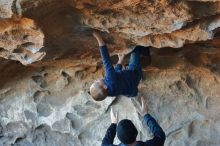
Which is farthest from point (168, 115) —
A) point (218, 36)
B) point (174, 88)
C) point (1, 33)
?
point (1, 33)

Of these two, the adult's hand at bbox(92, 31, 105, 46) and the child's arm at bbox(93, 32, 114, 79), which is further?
the adult's hand at bbox(92, 31, 105, 46)

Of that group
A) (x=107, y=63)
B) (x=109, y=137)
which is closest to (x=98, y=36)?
(x=107, y=63)

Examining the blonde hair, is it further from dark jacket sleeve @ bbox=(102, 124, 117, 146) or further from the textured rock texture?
the textured rock texture

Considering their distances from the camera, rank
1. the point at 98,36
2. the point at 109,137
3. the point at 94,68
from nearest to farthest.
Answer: the point at 109,137 → the point at 98,36 → the point at 94,68

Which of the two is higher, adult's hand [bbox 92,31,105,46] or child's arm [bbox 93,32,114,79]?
adult's hand [bbox 92,31,105,46]

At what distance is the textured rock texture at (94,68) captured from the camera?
2176 millimetres

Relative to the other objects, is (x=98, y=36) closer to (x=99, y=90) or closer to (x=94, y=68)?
(x=99, y=90)

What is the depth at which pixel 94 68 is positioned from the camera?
2961 mm

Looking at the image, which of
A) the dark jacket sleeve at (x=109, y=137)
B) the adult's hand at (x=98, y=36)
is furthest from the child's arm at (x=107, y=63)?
the dark jacket sleeve at (x=109, y=137)

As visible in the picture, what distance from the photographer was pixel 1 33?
7.63ft

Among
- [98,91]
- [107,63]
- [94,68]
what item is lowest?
[94,68]

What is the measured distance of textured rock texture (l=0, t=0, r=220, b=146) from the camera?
2.18 metres

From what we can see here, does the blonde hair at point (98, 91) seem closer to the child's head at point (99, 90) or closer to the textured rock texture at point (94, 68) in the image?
the child's head at point (99, 90)

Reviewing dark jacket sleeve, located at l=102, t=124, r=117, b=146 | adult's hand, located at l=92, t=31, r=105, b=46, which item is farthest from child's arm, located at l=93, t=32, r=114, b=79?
dark jacket sleeve, located at l=102, t=124, r=117, b=146
